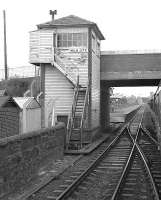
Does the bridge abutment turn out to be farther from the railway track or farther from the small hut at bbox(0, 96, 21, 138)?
the railway track

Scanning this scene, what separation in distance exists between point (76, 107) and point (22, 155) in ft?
34.5

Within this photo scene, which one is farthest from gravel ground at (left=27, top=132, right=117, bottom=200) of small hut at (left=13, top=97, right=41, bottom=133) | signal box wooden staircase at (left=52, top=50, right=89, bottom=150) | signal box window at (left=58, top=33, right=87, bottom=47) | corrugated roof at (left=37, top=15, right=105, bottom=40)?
corrugated roof at (left=37, top=15, right=105, bottom=40)

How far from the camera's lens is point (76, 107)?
20.0 meters

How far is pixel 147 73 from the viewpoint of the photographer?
22.5 metres

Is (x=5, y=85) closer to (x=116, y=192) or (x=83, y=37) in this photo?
(x=83, y=37)

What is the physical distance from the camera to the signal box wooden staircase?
1848 centimetres

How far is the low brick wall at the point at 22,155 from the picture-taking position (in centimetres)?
834

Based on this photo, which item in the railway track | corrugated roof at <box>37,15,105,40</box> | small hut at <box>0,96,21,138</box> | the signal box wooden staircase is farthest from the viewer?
corrugated roof at <box>37,15,105,40</box>

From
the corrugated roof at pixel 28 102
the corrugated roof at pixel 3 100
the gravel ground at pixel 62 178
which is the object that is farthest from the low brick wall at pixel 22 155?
the corrugated roof at pixel 28 102

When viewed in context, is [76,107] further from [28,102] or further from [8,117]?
[8,117]

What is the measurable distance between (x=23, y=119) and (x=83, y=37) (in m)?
6.59

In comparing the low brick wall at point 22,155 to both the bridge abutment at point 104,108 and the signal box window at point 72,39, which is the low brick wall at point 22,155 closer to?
the signal box window at point 72,39

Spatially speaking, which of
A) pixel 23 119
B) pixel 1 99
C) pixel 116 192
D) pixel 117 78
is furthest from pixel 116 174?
pixel 117 78

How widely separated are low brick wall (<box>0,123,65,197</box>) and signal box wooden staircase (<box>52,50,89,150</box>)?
16.6 ft
